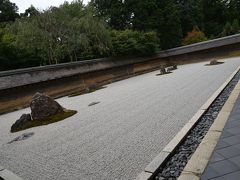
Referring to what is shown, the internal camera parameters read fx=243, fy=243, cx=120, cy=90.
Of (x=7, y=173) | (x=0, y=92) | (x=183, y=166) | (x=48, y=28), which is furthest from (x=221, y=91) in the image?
(x=48, y=28)

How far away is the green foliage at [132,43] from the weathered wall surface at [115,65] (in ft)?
2.45

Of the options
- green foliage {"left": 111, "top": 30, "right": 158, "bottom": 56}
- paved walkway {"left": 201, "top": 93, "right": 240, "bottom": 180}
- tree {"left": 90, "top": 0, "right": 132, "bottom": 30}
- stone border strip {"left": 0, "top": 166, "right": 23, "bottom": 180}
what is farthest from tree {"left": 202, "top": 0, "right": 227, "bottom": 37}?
stone border strip {"left": 0, "top": 166, "right": 23, "bottom": 180}

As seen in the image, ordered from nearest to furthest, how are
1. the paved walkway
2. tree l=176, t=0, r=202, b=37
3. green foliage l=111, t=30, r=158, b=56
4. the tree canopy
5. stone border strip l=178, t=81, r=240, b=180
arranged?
the paved walkway
stone border strip l=178, t=81, r=240, b=180
the tree canopy
green foliage l=111, t=30, r=158, b=56
tree l=176, t=0, r=202, b=37

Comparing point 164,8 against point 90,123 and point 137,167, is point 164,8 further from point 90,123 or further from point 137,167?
point 137,167

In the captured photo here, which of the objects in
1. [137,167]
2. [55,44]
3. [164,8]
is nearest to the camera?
[137,167]

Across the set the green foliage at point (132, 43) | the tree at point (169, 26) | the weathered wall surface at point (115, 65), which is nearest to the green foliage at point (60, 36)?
the green foliage at point (132, 43)

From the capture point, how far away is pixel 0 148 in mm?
6199

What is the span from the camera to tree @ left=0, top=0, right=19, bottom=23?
103ft

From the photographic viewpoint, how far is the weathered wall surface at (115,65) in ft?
45.0

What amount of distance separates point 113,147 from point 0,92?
10.4 meters

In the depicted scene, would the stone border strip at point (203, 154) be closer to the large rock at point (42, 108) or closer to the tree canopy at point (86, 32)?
the large rock at point (42, 108)

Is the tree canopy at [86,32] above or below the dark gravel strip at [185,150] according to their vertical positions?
above

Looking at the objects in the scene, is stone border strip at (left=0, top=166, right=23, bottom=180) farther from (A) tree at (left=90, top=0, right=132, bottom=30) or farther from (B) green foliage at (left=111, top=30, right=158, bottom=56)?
(A) tree at (left=90, top=0, right=132, bottom=30)

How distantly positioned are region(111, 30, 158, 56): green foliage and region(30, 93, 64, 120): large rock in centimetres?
1277
